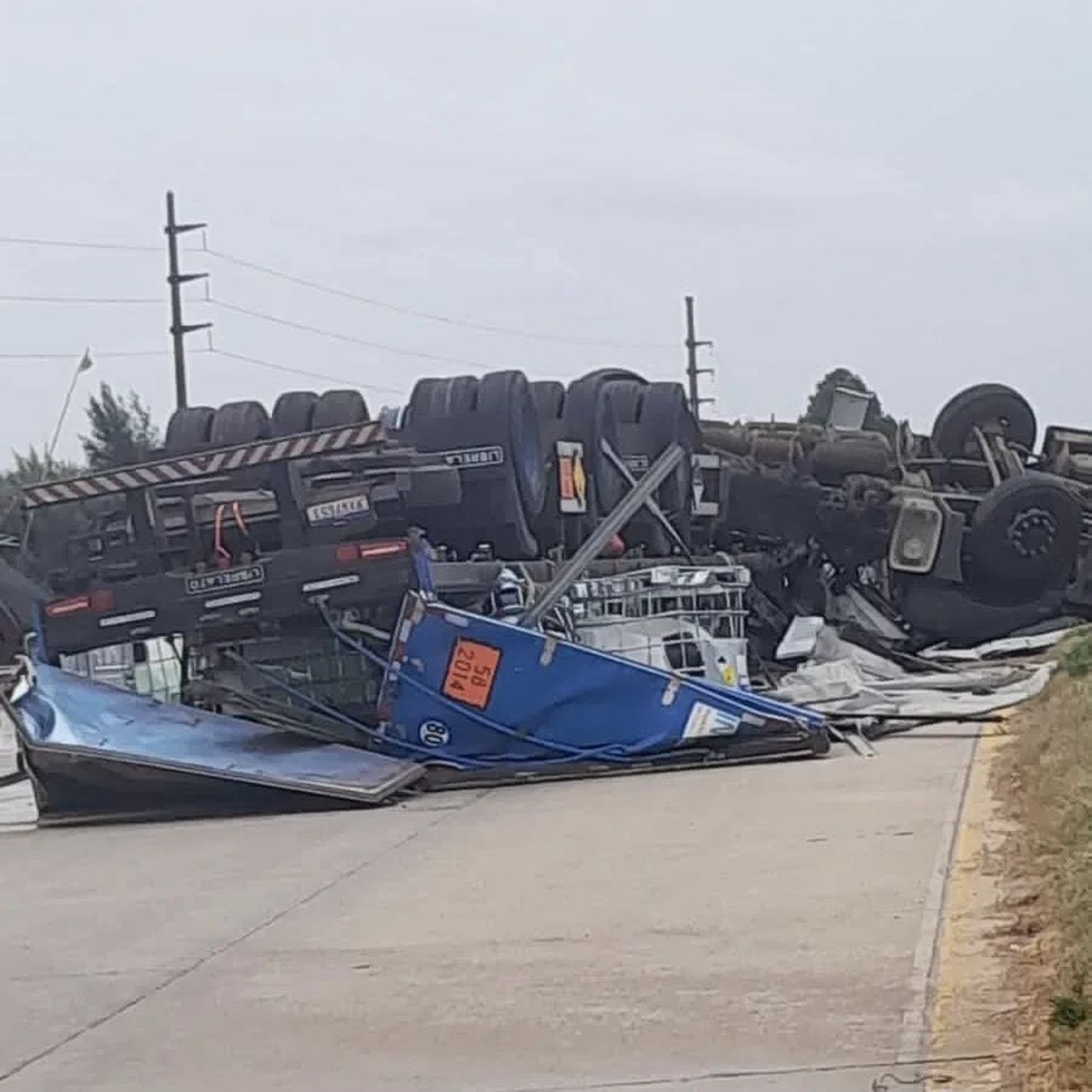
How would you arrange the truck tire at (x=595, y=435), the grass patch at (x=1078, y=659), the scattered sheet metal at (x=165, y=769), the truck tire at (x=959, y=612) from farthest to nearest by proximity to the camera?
the truck tire at (x=959, y=612) < the truck tire at (x=595, y=435) < the grass patch at (x=1078, y=659) < the scattered sheet metal at (x=165, y=769)

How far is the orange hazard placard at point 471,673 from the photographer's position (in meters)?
15.4

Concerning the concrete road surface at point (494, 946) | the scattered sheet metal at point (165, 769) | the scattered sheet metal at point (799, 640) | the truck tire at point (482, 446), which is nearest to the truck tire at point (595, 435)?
the truck tire at point (482, 446)

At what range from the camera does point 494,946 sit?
344 inches

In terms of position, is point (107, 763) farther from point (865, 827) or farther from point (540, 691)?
point (865, 827)

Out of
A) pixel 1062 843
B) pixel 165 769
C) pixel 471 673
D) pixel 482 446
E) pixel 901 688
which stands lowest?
pixel 901 688

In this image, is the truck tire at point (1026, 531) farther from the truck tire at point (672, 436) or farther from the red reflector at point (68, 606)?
the red reflector at point (68, 606)

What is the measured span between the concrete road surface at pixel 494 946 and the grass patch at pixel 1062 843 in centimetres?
44

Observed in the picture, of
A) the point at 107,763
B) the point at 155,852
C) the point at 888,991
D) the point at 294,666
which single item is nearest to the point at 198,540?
the point at 294,666

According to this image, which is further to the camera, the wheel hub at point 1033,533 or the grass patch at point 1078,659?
the wheel hub at point 1033,533

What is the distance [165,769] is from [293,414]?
21.9ft

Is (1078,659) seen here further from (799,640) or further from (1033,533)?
(1033,533)

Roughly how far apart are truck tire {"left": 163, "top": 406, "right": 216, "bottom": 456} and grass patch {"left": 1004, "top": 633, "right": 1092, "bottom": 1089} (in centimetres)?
817

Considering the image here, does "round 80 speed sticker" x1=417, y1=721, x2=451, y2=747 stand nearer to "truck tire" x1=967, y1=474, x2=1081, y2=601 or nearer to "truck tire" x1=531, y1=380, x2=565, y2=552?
"truck tire" x1=531, y1=380, x2=565, y2=552

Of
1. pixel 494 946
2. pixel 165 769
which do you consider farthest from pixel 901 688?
pixel 494 946
